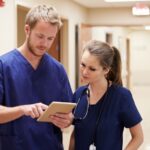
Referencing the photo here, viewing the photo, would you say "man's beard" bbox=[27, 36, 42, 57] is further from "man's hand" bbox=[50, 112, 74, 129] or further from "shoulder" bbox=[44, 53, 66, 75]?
"man's hand" bbox=[50, 112, 74, 129]

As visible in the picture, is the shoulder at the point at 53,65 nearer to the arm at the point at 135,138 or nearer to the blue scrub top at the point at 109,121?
the blue scrub top at the point at 109,121

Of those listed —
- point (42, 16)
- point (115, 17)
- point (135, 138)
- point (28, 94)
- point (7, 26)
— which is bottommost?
point (135, 138)

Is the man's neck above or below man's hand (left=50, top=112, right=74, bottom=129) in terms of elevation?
above

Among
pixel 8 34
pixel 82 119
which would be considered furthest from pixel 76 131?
pixel 8 34

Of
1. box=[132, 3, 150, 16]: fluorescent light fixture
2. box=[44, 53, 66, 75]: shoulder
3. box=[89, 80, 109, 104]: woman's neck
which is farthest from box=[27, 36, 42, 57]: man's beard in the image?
box=[132, 3, 150, 16]: fluorescent light fixture

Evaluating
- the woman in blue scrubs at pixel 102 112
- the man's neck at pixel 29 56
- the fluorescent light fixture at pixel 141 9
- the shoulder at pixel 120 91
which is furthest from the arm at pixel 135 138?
the fluorescent light fixture at pixel 141 9

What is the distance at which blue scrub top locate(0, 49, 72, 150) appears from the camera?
5.81ft

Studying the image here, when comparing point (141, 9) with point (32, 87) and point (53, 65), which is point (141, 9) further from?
point (32, 87)

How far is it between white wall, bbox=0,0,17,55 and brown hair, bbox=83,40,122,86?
1785mm

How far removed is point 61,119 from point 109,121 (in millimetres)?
248

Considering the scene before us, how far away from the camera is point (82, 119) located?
72.1 inches

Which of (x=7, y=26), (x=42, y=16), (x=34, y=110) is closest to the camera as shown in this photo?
(x=34, y=110)

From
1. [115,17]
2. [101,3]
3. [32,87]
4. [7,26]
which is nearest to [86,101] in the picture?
[32,87]

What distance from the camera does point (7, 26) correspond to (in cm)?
358
